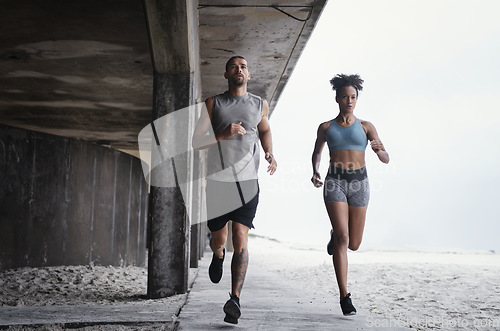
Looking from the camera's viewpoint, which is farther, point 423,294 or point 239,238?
point 423,294

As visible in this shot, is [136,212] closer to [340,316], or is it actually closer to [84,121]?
[84,121]

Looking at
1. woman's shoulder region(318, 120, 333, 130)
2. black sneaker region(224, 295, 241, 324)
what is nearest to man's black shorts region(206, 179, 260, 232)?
black sneaker region(224, 295, 241, 324)

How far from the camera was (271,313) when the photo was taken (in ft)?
14.6

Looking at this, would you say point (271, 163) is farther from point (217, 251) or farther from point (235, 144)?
point (217, 251)

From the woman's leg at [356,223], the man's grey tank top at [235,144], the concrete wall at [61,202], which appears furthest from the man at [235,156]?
the concrete wall at [61,202]

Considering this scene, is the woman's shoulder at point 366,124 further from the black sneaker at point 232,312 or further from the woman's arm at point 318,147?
the black sneaker at point 232,312

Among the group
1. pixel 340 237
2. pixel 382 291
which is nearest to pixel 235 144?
pixel 340 237

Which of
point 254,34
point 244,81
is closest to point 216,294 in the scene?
point 244,81

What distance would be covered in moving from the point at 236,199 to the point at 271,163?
390mm

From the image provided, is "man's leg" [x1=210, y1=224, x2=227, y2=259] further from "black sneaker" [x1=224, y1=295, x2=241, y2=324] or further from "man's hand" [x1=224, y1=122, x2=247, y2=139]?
"man's hand" [x1=224, y1=122, x2=247, y2=139]

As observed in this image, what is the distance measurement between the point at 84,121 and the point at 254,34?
286 inches

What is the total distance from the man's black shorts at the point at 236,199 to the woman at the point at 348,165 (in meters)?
0.73

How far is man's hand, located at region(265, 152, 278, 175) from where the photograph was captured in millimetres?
3947

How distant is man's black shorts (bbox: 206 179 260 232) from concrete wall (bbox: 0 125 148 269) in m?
5.67
